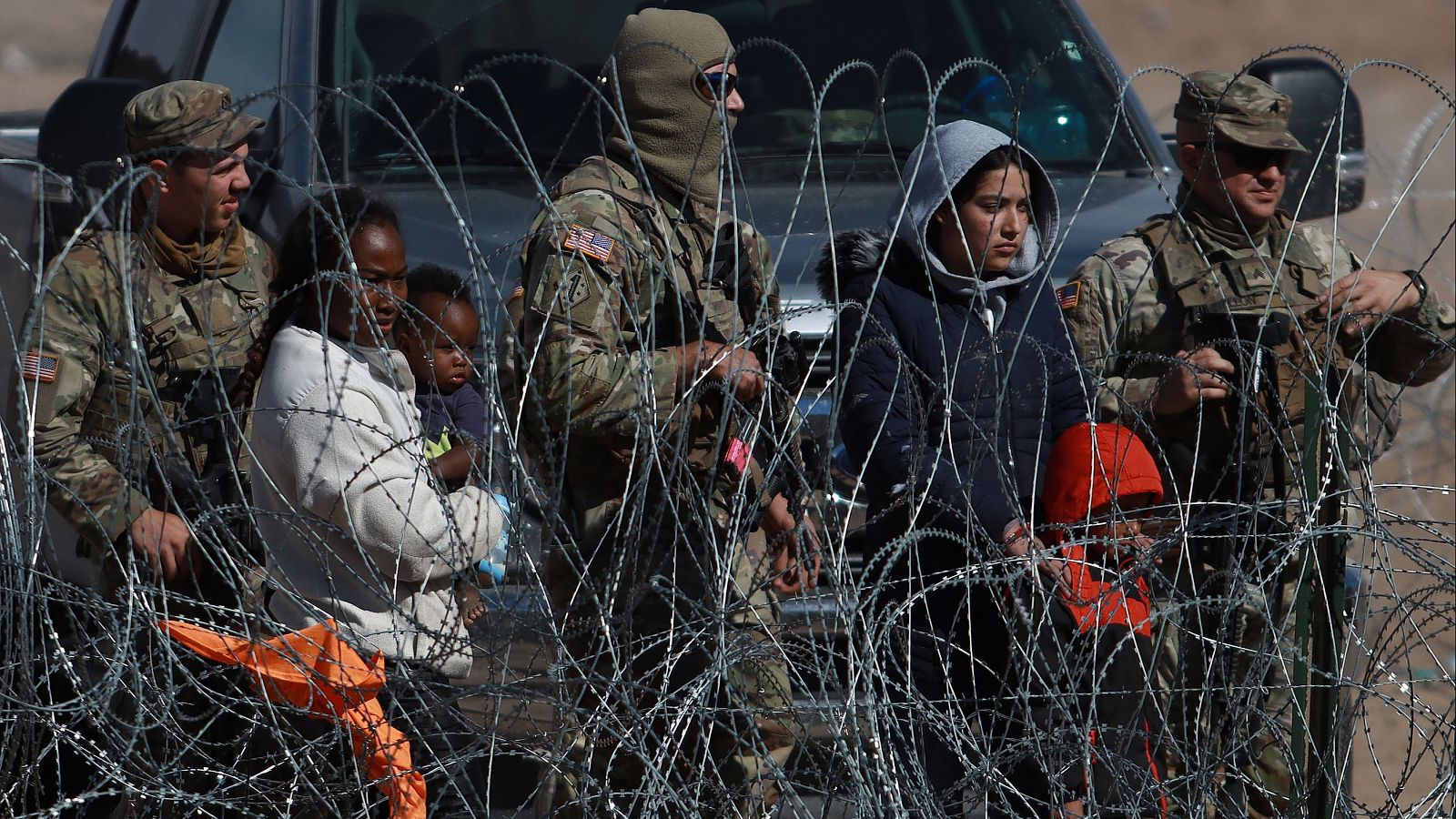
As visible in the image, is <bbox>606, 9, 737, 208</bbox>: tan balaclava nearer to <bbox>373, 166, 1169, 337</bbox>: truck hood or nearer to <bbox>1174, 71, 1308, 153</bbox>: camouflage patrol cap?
<bbox>373, 166, 1169, 337</bbox>: truck hood

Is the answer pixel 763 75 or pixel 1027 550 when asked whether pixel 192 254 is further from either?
pixel 1027 550

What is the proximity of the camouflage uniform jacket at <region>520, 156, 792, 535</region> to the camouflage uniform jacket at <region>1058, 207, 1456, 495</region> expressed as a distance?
74 cm

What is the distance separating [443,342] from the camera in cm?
353

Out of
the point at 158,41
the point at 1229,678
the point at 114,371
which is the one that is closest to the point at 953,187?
the point at 1229,678

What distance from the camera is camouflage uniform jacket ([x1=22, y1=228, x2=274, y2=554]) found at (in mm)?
3219

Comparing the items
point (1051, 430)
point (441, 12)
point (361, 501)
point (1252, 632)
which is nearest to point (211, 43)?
point (441, 12)

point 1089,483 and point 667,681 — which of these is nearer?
point 667,681

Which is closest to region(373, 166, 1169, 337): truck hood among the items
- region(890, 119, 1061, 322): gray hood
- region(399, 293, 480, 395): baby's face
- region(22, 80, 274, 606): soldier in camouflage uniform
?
region(399, 293, 480, 395): baby's face

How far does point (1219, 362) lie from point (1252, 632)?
724 mm

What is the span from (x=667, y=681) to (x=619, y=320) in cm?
79

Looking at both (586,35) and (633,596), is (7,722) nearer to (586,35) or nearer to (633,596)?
(633,596)

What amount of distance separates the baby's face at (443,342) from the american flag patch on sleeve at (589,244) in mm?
577

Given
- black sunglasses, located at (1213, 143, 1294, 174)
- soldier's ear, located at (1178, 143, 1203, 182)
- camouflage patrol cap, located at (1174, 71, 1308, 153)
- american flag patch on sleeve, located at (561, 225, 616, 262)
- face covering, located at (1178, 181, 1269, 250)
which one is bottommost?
face covering, located at (1178, 181, 1269, 250)

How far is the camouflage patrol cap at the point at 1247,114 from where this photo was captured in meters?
3.49
